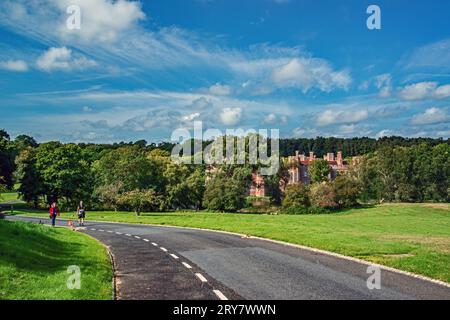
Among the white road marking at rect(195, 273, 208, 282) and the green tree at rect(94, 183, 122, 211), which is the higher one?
the green tree at rect(94, 183, 122, 211)

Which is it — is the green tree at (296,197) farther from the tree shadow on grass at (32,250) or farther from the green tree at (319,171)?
the tree shadow on grass at (32,250)

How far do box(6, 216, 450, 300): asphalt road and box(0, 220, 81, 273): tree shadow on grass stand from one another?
1.92 metres

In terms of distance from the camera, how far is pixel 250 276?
40.7 ft

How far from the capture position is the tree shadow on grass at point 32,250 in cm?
1266

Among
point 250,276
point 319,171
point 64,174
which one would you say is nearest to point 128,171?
point 64,174

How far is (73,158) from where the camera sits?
73812 mm

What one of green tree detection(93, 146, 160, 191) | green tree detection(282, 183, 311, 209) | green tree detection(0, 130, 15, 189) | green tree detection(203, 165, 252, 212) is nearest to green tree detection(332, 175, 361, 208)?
green tree detection(282, 183, 311, 209)

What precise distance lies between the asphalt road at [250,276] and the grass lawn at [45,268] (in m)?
0.66

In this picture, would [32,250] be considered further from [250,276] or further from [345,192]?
[345,192]

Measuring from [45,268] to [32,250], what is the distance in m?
2.73

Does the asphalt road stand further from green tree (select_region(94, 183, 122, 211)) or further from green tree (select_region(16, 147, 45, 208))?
green tree (select_region(16, 147, 45, 208))

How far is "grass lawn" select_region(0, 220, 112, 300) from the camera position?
31.9 ft

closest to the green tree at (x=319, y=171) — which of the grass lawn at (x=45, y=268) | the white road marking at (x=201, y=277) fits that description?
the grass lawn at (x=45, y=268)
